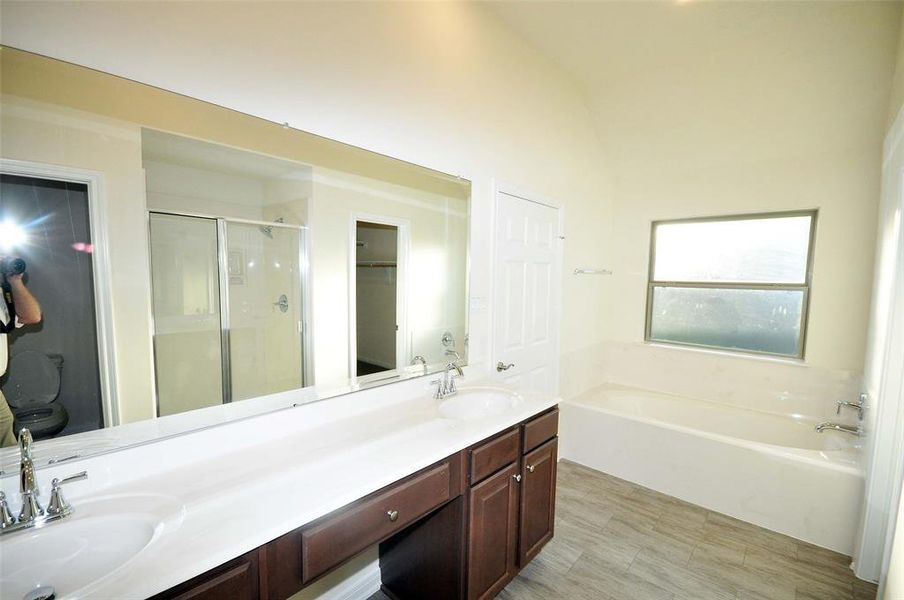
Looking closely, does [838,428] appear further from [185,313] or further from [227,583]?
[185,313]

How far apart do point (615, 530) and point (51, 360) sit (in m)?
2.68

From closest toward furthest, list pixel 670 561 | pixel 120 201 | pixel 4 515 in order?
pixel 4 515
pixel 120 201
pixel 670 561

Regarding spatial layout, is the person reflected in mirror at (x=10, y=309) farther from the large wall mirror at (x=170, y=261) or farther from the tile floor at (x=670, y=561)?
the tile floor at (x=670, y=561)

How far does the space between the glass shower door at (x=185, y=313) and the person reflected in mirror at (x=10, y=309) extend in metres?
0.26

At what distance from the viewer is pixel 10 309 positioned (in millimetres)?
932

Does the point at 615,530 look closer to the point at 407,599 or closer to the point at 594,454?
the point at 594,454

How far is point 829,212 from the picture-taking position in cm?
275

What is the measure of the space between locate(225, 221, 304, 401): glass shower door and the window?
10.8 feet

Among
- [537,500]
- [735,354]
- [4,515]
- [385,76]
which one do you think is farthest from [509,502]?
[735,354]

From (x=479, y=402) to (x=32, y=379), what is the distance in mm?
1621

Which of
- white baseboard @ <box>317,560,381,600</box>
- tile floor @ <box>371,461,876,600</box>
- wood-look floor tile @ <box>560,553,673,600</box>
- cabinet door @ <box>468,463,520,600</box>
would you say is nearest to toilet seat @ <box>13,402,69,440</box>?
white baseboard @ <box>317,560,381,600</box>

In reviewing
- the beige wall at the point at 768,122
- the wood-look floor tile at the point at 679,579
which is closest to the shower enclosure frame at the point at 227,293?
the wood-look floor tile at the point at 679,579

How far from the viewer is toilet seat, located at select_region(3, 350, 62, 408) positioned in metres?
0.95

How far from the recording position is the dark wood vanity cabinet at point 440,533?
0.92m
